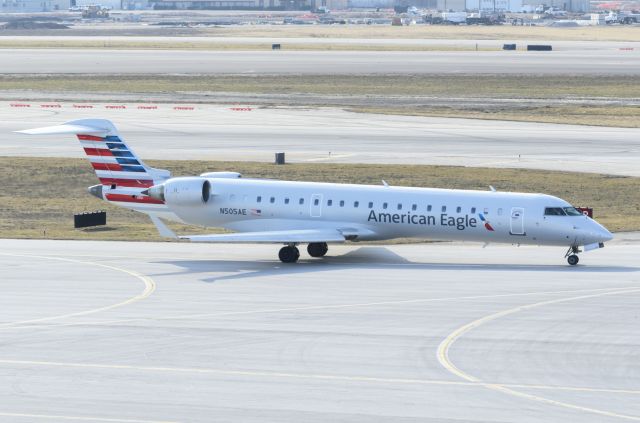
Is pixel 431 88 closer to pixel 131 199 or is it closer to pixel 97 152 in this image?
pixel 97 152

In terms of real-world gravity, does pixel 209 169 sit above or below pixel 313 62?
below

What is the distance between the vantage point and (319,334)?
3350cm

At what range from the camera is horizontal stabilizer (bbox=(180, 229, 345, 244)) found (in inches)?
1759

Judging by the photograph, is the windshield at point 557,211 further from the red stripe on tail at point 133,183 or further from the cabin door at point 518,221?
the red stripe on tail at point 133,183

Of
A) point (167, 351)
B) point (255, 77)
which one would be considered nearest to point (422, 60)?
point (255, 77)

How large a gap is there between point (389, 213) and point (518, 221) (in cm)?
473

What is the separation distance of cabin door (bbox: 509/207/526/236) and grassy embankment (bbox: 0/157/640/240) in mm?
9633

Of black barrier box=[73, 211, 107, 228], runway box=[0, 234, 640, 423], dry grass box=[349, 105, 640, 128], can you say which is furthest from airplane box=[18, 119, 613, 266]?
dry grass box=[349, 105, 640, 128]

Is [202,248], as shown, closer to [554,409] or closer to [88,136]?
[88,136]

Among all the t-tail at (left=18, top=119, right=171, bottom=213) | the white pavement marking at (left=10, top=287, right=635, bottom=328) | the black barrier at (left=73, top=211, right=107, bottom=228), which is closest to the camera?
the white pavement marking at (left=10, top=287, right=635, bottom=328)

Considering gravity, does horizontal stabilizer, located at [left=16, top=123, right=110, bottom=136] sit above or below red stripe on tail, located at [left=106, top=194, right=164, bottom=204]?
above

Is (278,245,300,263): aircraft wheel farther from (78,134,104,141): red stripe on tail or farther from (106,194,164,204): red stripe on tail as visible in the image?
(78,134,104,141): red stripe on tail

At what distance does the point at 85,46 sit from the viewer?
19112 centimetres

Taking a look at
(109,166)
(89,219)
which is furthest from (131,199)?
(89,219)
